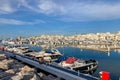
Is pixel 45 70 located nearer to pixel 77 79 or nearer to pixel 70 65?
pixel 77 79

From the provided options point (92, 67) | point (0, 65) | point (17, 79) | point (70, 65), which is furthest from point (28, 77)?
point (92, 67)

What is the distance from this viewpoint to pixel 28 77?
2919cm

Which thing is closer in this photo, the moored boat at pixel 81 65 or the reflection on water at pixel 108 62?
the moored boat at pixel 81 65

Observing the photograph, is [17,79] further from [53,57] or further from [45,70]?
[53,57]

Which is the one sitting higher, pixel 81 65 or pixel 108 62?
pixel 81 65

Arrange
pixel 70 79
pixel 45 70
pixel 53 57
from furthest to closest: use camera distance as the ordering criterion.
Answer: pixel 53 57
pixel 45 70
pixel 70 79

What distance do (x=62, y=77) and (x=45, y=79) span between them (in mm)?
2786

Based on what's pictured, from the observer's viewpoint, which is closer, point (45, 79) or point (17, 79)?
point (17, 79)

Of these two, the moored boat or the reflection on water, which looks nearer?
the moored boat

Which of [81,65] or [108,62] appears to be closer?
[81,65]

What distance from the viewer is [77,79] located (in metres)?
30.2

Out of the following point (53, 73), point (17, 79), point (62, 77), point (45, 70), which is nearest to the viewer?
point (17, 79)

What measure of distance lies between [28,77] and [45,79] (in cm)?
395

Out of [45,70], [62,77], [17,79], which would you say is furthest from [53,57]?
[17,79]
